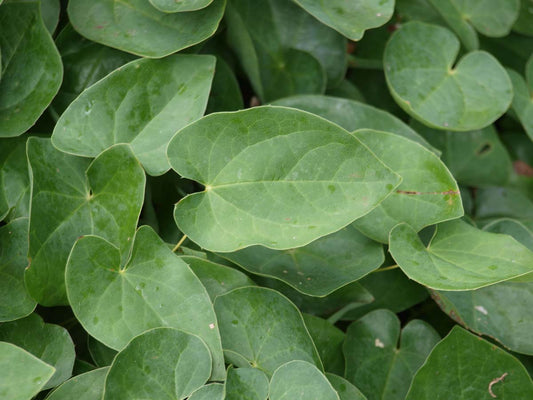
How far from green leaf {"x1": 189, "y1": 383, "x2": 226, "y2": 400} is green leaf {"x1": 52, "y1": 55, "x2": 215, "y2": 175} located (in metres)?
0.28

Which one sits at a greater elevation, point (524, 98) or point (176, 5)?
point (176, 5)

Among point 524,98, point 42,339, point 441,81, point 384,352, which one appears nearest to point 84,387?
point 42,339

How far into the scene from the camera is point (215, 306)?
0.77 meters

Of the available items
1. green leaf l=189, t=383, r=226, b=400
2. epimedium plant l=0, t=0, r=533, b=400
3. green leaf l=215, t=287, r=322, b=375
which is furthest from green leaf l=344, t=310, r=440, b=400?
green leaf l=189, t=383, r=226, b=400

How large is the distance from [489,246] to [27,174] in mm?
636

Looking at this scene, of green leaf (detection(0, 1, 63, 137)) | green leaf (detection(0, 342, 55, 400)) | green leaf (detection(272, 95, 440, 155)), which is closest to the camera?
green leaf (detection(0, 342, 55, 400))

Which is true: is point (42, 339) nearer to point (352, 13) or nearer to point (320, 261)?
point (320, 261)

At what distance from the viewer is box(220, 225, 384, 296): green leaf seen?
82cm

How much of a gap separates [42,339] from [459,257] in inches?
21.6

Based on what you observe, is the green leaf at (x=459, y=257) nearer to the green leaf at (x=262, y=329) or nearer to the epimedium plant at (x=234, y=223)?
the epimedium plant at (x=234, y=223)

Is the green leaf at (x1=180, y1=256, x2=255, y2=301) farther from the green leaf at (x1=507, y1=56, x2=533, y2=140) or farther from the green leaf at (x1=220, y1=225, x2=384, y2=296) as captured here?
the green leaf at (x1=507, y1=56, x2=533, y2=140)

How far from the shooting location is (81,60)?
921mm

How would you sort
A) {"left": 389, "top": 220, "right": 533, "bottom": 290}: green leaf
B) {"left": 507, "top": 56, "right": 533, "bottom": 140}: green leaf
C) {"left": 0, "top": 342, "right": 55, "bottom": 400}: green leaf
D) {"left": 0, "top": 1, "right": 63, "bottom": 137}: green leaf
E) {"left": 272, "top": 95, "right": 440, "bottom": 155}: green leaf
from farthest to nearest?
{"left": 507, "top": 56, "right": 533, "bottom": 140}: green leaf → {"left": 272, "top": 95, "right": 440, "bottom": 155}: green leaf → {"left": 0, "top": 1, "right": 63, "bottom": 137}: green leaf → {"left": 389, "top": 220, "right": 533, "bottom": 290}: green leaf → {"left": 0, "top": 342, "right": 55, "bottom": 400}: green leaf

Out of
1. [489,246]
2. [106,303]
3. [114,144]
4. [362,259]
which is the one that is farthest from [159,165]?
[489,246]
